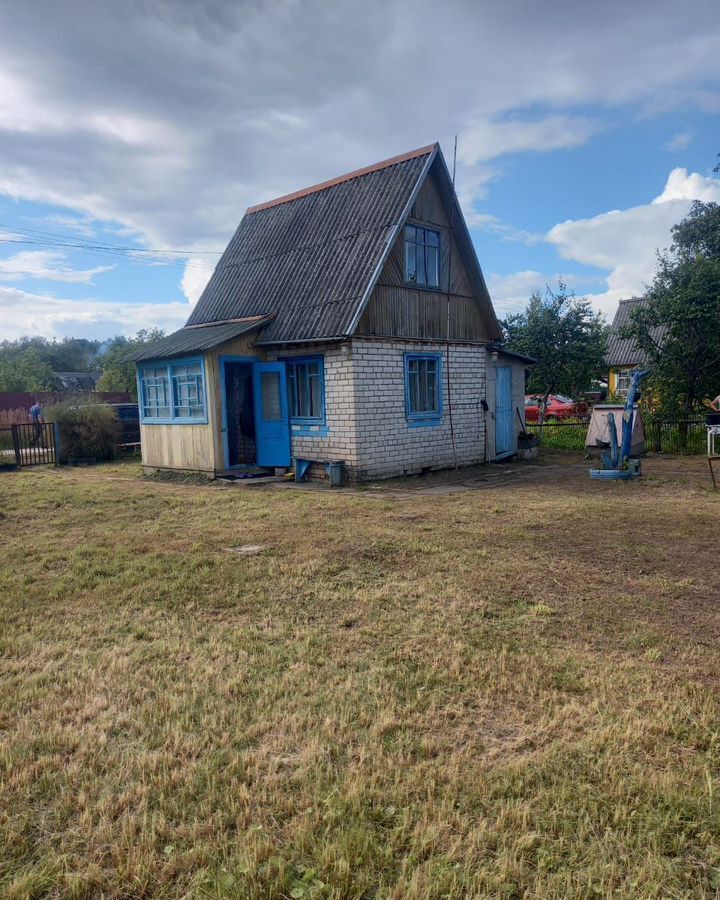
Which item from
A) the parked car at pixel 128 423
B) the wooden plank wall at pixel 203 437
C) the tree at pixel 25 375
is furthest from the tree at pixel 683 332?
the tree at pixel 25 375

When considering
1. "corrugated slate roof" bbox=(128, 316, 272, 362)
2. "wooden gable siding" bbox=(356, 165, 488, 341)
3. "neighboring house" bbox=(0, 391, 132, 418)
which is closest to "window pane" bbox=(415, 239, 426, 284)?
"wooden gable siding" bbox=(356, 165, 488, 341)

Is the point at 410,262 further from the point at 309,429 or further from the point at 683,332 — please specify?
the point at 683,332

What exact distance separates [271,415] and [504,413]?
6377 mm

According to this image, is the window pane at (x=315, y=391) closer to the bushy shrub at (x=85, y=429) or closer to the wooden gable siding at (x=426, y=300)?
the wooden gable siding at (x=426, y=300)

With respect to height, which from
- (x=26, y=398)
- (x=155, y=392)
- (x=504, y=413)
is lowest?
(x=504, y=413)

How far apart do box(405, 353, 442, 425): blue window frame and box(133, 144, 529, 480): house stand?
3cm

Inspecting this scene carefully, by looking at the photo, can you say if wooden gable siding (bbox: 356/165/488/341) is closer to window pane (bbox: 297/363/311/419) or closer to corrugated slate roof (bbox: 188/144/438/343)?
corrugated slate roof (bbox: 188/144/438/343)

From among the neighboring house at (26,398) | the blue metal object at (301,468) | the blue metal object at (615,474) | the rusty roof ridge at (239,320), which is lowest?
the blue metal object at (615,474)

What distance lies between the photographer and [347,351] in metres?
Result: 12.2

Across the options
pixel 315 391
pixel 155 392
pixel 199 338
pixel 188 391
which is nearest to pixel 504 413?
pixel 315 391

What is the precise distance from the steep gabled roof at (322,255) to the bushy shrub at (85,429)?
4.13 metres

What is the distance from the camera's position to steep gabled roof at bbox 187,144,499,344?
41.3 feet

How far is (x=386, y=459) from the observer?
42.7 feet

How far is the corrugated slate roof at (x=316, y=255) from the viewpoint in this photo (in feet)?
41.4
